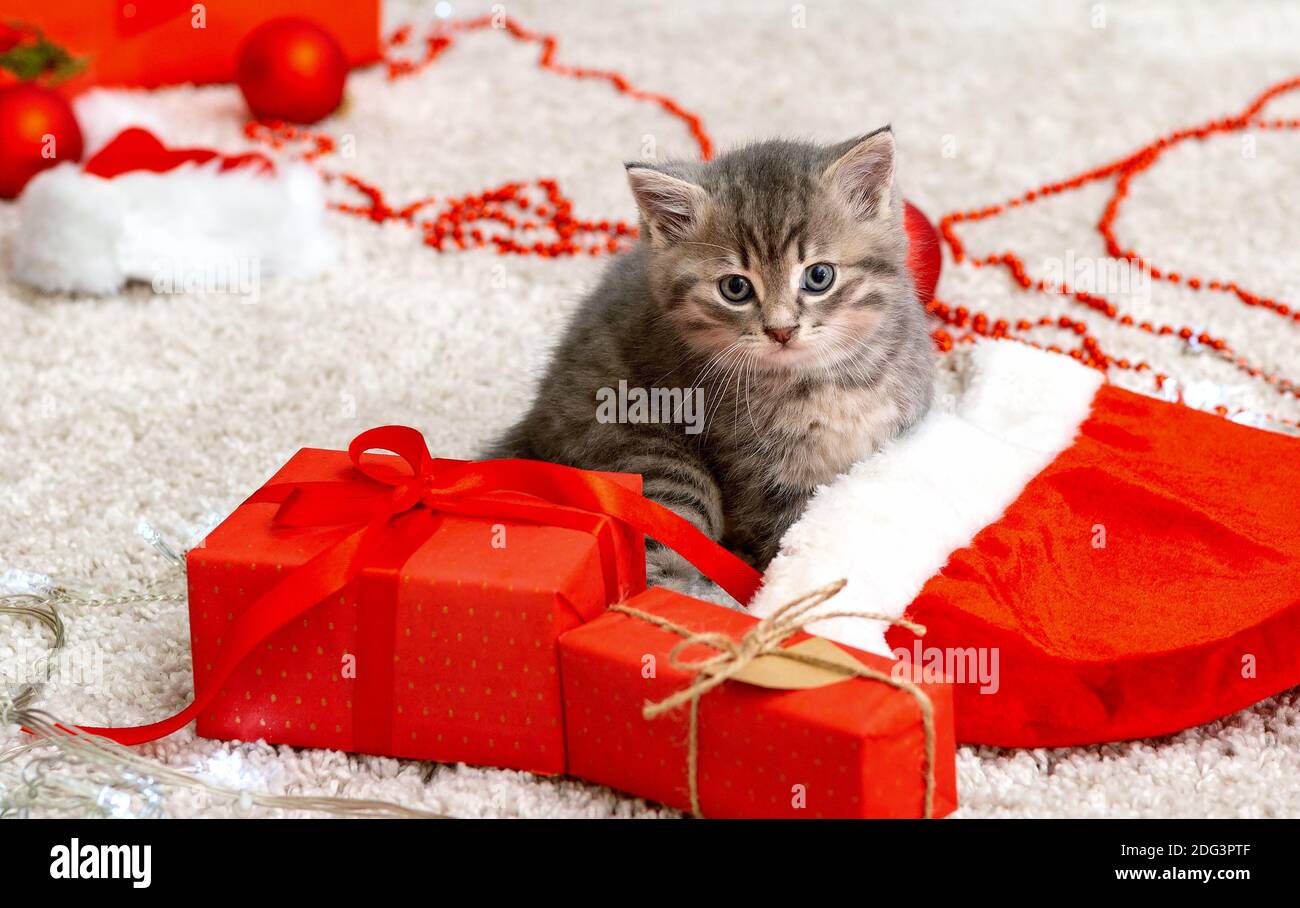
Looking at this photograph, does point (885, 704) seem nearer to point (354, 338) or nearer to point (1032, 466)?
point (1032, 466)

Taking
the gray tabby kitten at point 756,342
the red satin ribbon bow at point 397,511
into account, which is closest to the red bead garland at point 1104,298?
the gray tabby kitten at point 756,342

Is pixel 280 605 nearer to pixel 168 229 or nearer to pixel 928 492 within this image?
pixel 928 492

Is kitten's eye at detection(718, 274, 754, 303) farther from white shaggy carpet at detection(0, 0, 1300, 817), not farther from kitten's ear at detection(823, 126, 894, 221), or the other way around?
white shaggy carpet at detection(0, 0, 1300, 817)

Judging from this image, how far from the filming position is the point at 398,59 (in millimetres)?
3045

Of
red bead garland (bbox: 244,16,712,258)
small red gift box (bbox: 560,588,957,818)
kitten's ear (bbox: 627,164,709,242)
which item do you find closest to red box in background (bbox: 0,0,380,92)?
red bead garland (bbox: 244,16,712,258)

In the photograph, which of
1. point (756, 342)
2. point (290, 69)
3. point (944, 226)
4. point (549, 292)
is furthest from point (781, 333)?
point (290, 69)

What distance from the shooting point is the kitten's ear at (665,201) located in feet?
4.53

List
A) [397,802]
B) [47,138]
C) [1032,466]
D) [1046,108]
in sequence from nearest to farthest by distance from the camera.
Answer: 1. [397,802]
2. [1032,466]
3. [47,138]
4. [1046,108]

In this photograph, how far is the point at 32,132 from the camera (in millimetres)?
2275

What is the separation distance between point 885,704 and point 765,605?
1.00 ft

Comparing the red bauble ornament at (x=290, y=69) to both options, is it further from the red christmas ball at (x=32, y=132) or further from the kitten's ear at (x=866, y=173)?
the kitten's ear at (x=866, y=173)

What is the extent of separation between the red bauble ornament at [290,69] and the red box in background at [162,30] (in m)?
0.18

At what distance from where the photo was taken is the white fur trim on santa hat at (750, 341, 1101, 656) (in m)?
1.29
